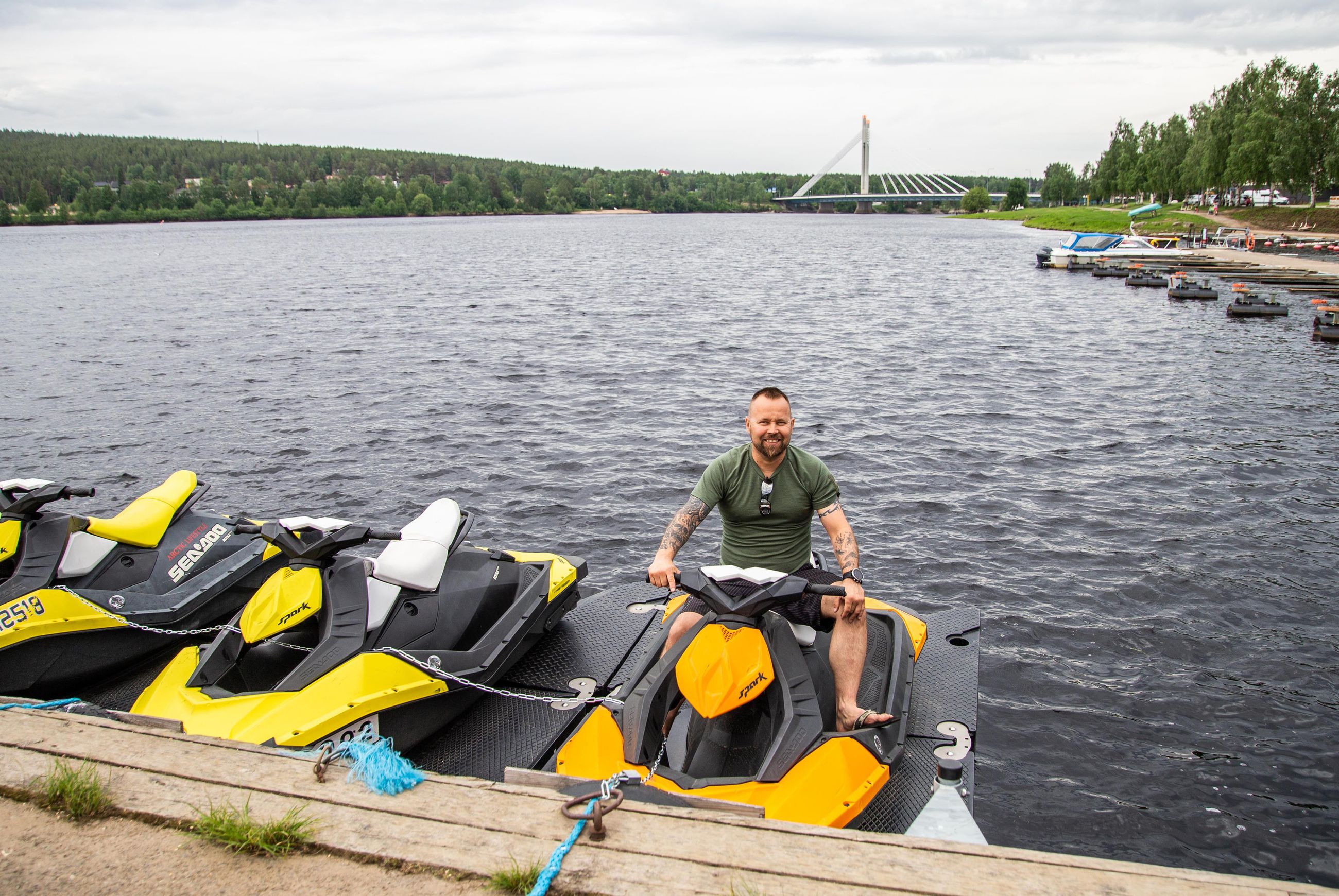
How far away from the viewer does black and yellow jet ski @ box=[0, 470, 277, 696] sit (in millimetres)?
6262

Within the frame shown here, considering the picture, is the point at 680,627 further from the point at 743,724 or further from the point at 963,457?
the point at 963,457

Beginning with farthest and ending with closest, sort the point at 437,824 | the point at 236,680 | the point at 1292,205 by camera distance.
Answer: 1. the point at 1292,205
2. the point at 236,680
3. the point at 437,824

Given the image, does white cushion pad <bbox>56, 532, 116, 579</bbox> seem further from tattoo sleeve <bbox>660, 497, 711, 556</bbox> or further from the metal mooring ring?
the metal mooring ring

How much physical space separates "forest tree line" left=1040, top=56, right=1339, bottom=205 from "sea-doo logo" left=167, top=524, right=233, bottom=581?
2956 inches

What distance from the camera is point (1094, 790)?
6.52 m

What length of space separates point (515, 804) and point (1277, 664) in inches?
303

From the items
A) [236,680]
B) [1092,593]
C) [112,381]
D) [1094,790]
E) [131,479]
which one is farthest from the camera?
[112,381]

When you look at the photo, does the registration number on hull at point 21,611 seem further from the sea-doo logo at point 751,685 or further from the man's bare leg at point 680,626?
the sea-doo logo at point 751,685

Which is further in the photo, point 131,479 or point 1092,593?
point 131,479

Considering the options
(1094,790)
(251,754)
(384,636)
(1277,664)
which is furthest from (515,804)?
(1277,664)

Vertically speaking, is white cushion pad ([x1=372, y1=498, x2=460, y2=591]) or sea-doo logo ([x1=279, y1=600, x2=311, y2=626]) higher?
white cushion pad ([x1=372, y1=498, x2=460, y2=591])

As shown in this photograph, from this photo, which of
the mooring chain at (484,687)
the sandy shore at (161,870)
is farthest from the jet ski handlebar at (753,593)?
the sandy shore at (161,870)

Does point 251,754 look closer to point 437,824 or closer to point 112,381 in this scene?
point 437,824

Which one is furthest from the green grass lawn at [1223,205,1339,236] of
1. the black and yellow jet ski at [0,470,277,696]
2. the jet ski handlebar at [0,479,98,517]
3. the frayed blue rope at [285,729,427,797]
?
the frayed blue rope at [285,729,427,797]
